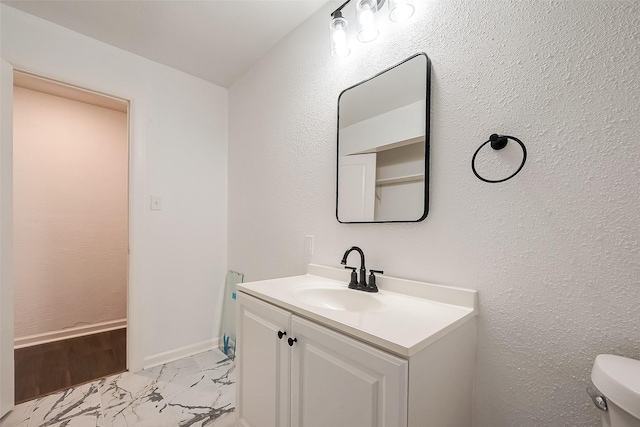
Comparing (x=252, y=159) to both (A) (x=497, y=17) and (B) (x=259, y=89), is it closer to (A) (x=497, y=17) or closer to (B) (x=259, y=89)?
(B) (x=259, y=89)

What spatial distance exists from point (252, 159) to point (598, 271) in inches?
79.2

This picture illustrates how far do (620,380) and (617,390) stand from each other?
22 millimetres

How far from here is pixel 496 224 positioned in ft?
3.13

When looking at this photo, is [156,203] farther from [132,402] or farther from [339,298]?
[339,298]

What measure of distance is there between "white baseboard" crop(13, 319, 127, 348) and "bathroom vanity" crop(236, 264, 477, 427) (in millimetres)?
2297

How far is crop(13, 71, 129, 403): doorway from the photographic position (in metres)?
2.38

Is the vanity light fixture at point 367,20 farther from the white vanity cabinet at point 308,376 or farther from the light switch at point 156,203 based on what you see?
the light switch at point 156,203

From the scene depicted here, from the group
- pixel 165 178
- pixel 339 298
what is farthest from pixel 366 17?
pixel 165 178

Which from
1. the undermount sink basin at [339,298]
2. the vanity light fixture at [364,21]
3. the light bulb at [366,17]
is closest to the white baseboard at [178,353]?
the undermount sink basin at [339,298]

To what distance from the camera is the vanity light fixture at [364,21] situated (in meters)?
1.19

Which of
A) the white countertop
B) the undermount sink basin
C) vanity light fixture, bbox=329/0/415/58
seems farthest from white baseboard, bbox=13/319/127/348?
vanity light fixture, bbox=329/0/415/58

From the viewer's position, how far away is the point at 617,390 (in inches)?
23.2

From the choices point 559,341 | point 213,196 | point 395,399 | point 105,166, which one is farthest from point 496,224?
point 105,166

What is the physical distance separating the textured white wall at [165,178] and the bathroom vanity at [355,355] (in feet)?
3.76
